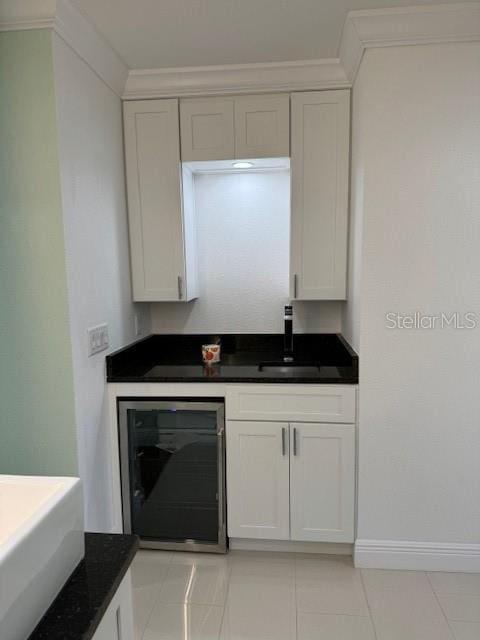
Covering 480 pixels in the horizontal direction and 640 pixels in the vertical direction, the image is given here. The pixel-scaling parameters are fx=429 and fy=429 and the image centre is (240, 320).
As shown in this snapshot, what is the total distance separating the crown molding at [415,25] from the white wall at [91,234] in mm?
1196

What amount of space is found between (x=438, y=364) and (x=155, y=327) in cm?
174

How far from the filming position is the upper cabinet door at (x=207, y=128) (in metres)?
2.32

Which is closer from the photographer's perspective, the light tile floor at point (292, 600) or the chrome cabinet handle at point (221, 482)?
the light tile floor at point (292, 600)

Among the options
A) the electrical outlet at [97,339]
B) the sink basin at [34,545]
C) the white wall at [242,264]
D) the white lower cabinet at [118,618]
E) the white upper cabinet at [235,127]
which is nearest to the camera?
the sink basin at [34,545]

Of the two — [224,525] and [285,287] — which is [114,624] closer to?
[224,525]

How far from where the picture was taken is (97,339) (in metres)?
2.04

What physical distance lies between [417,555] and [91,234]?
7.19 ft

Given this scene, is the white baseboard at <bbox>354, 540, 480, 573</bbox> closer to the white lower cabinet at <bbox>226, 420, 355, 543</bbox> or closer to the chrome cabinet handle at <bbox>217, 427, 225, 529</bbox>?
the white lower cabinet at <bbox>226, 420, 355, 543</bbox>

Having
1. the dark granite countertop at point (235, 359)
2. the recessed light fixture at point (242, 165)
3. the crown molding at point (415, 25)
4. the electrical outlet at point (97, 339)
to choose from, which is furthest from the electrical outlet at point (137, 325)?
the crown molding at point (415, 25)

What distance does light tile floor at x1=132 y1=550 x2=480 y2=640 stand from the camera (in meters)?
1.75

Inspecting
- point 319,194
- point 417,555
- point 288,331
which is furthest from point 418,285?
point 417,555

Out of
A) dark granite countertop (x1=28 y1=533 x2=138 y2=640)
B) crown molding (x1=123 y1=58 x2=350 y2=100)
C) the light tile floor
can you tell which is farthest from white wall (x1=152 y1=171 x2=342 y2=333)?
dark granite countertop (x1=28 y1=533 x2=138 y2=640)

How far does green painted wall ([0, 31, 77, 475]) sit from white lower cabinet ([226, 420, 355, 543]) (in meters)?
0.82

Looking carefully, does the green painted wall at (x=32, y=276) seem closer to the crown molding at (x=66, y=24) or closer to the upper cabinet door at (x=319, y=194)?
the crown molding at (x=66, y=24)
